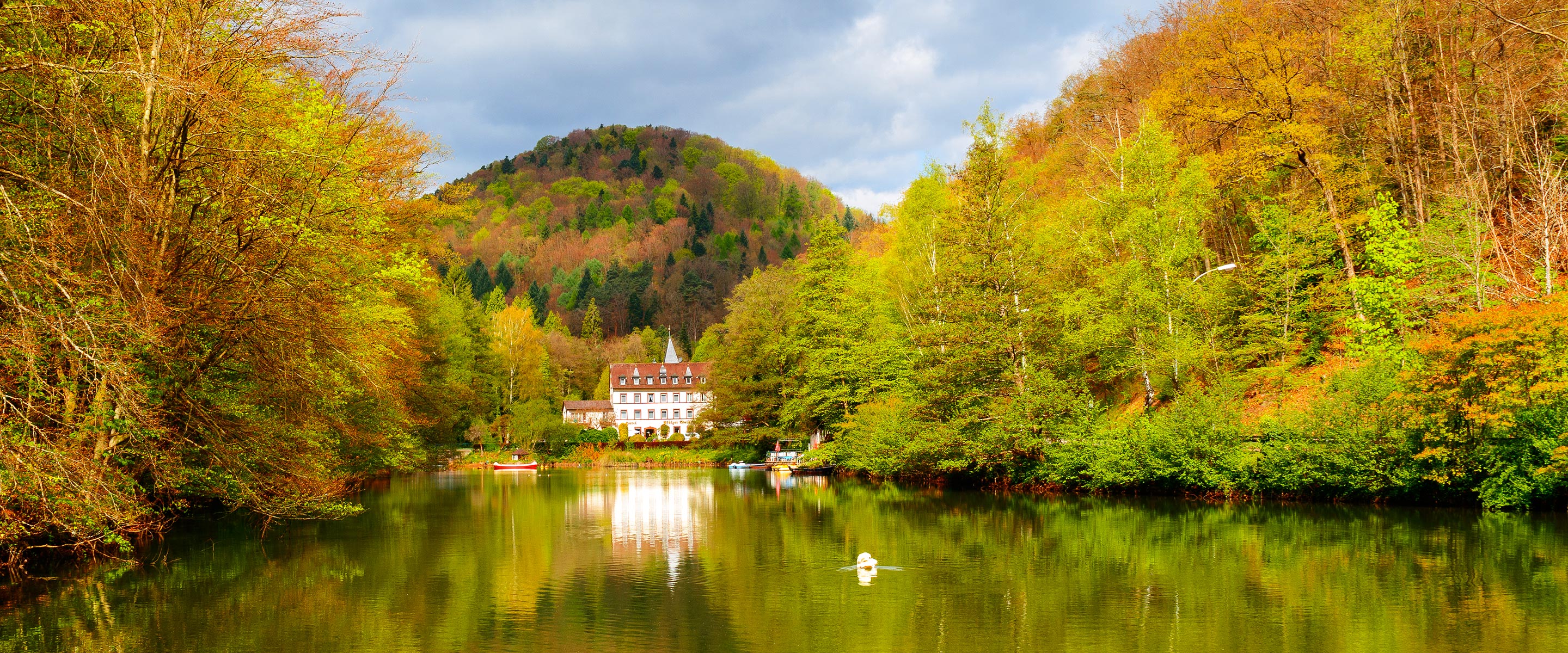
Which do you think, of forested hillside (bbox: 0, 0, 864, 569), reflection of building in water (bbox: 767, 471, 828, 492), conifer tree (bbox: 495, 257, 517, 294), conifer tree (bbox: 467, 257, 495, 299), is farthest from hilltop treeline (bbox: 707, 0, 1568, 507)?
conifer tree (bbox: 495, 257, 517, 294)

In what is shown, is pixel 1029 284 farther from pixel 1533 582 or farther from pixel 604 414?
pixel 604 414

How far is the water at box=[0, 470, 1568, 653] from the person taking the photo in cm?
1026

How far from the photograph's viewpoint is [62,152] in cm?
1310

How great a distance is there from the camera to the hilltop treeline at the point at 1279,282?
22266 millimetres

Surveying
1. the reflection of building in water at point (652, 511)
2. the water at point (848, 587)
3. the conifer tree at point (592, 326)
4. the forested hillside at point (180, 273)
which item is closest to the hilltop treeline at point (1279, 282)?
the water at point (848, 587)

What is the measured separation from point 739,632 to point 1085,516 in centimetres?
1469

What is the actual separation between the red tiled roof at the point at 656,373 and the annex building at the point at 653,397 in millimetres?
57

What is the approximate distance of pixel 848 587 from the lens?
13625 millimetres

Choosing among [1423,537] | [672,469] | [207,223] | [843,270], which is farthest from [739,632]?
[672,469]

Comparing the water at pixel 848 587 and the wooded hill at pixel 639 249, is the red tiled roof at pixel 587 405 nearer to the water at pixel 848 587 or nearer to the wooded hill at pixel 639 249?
the wooded hill at pixel 639 249

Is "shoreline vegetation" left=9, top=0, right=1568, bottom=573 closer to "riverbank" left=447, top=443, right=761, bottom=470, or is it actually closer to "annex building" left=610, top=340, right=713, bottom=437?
"riverbank" left=447, top=443, right=761, bottom=470

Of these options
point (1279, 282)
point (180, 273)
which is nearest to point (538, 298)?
point (1279, 282)

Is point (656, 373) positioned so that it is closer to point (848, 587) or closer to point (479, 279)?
point (479, 279)

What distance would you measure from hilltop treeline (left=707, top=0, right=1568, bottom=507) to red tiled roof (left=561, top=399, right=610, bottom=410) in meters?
63.9
